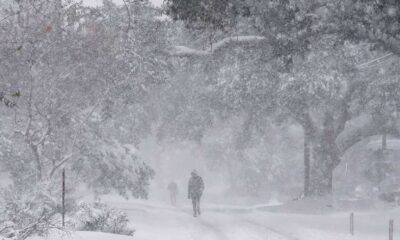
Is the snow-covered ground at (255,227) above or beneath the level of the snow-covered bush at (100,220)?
beneath

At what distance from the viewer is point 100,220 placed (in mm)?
13867

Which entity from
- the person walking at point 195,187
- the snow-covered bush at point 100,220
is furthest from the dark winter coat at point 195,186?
the snow-covered bush at point 100,220

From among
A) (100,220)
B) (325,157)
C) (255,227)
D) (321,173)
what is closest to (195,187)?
(255,227)

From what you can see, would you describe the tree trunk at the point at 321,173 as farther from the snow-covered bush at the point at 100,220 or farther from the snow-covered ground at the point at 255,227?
the snow-covered bush at the point at 100,220

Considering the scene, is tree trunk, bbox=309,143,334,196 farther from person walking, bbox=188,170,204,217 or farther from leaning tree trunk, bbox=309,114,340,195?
person walking, bbox=188,170,204,217

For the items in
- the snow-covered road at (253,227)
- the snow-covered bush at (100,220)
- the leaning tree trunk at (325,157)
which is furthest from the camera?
the leaning tree trunk at (325,157)

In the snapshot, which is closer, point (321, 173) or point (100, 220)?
point (100, 220)

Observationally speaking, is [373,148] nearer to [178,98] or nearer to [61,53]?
[178,98]

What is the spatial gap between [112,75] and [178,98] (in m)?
12.7

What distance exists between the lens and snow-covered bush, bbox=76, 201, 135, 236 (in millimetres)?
13508

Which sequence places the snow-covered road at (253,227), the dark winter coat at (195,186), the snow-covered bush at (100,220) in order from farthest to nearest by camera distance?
the dark winter coat at (195,186) → the snow-covered road at (253,227) → the snow-covered bush at (100,220)

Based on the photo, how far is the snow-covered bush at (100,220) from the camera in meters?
13.5

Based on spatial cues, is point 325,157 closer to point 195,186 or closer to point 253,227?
point 195,186

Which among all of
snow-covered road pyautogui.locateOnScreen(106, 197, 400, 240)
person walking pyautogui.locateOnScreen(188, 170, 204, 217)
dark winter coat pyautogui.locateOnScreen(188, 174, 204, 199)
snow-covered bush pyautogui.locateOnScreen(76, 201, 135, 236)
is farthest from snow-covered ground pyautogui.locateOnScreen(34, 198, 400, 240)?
snow-covered bush pyautogui.locateOnScreen(76, 201, 135, 236)
